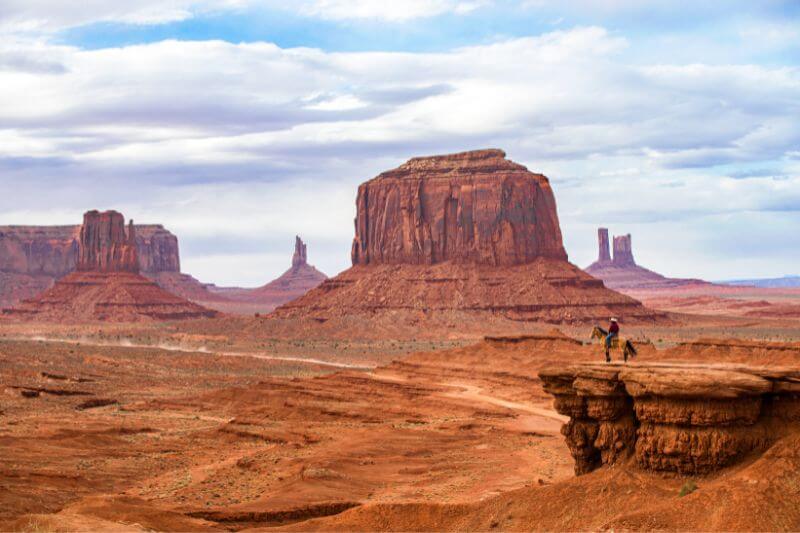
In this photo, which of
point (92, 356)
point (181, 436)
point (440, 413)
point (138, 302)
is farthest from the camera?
point (138, 302)

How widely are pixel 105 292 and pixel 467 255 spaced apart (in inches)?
2382

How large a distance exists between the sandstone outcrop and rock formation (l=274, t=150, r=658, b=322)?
98.6 m

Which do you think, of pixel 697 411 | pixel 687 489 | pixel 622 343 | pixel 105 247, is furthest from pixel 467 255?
pixel 687 489

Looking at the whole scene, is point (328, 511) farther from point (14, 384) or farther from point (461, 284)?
point (461, 284)

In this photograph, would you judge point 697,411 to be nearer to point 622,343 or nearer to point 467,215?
→ point 622,343

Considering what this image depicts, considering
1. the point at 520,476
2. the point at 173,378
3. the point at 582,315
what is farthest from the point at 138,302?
the point at 520,476

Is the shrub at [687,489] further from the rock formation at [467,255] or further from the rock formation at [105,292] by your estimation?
the rock formation at [105,292]

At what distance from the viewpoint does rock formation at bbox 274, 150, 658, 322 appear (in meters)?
124

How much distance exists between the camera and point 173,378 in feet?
237

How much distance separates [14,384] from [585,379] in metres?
45.2

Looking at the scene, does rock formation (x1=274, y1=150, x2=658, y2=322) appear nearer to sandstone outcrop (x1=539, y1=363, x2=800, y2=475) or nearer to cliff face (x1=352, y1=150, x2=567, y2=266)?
cliff face (x1=352, y1=150, x2=567, y2=266)

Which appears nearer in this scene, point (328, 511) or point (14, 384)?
point (328, 511)

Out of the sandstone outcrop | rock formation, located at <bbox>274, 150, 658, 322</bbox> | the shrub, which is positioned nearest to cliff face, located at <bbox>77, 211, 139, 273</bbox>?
rock formation, located at <bbox>274, 150, 658, 322</bbox>

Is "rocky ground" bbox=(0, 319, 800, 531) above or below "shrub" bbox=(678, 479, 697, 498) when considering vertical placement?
below
